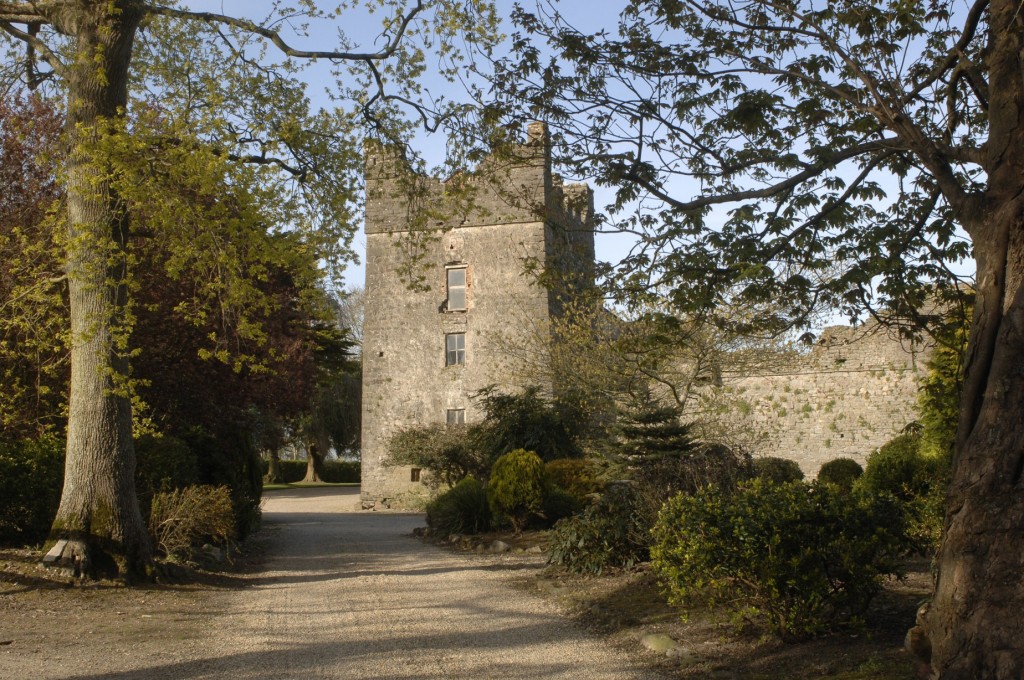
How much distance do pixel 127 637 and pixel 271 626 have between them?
1182 millimetres

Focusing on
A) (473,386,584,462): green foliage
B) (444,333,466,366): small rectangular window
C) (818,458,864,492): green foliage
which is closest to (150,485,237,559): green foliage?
(473,386,584,462): green foliage

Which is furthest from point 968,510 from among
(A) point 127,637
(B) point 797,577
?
(A) point 127,637

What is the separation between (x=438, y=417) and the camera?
1091 inches

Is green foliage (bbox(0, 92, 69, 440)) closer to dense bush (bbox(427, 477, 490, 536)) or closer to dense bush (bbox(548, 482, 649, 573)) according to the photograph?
dense bush (bbox(548, 482, 649, 573))

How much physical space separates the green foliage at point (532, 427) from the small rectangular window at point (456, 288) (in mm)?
5598

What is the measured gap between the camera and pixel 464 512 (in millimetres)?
16172

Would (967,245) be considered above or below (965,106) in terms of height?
below

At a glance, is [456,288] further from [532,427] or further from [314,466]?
[314,466]

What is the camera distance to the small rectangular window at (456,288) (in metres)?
28.1

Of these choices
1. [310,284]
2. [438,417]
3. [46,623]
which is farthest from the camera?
[438,417]

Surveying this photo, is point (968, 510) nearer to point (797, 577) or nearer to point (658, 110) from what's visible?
point (797, 577)

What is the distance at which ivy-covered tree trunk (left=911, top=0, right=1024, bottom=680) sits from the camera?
15.7 feet

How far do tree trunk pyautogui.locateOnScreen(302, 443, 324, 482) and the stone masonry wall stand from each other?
2620 cm

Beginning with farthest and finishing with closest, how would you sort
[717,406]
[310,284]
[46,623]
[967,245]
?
[717,406]
[310,284]
[46,623]
[967,245]
